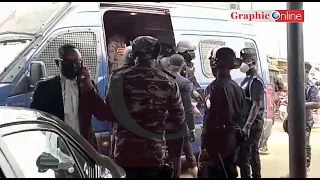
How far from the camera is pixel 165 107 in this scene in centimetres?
339

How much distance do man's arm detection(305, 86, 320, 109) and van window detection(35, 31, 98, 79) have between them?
5.66 feet

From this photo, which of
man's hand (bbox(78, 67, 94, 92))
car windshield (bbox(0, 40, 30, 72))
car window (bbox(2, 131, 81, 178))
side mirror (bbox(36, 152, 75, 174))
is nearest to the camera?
car window (bbox(2, 131, 81, 178))

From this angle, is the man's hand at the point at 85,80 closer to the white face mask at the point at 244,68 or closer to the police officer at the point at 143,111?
the police officer at the point at 143,111

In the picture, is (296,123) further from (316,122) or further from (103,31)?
(103,31)

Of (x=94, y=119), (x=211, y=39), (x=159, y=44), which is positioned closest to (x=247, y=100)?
(x=211, y=39)

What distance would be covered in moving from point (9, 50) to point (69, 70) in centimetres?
46

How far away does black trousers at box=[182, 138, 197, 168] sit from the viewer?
3422 millimetres

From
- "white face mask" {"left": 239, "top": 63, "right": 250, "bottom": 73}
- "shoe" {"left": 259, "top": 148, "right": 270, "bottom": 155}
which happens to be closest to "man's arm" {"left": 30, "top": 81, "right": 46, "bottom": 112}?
"white face mask" {"left": 239, "top": 63, "right": 250, "bottom": 73}

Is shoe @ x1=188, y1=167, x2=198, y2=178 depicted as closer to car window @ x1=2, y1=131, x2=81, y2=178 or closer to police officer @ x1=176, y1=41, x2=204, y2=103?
police officer @ x1=176, y1=41, x2=204, y2=103

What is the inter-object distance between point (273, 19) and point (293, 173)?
1.24 meters

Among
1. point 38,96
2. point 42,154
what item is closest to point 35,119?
point 42,154

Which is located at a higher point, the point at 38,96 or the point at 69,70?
the point at 69,70

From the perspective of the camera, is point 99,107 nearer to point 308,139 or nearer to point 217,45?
point 217,45

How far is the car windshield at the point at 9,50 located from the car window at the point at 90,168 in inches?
42.3
